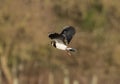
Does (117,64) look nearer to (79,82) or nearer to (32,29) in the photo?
(79,82)

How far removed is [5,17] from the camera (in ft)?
59.2

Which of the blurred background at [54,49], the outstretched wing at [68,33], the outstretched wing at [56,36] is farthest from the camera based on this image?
the blurred background at [54,49]

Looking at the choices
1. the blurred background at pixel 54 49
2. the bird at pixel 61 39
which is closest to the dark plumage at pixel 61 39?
the bird at pixel 61 39

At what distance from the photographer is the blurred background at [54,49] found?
17.9 meters

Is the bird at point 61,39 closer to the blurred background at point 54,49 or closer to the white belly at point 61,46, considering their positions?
the white belly at point 61,46

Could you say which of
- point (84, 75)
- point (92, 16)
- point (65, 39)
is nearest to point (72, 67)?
point (84, 75)

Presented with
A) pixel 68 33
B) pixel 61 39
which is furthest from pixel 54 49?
pixel 61 39

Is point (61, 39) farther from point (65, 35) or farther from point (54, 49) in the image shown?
point (54, 49)

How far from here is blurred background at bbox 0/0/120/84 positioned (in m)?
17.9

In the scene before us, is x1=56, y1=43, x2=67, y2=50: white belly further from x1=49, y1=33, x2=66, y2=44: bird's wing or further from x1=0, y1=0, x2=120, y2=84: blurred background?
x1=0, y1=0, x2=120, y2=84: blurred background

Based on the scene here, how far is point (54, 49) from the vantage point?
17.8 meters

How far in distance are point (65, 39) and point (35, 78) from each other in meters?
14.1

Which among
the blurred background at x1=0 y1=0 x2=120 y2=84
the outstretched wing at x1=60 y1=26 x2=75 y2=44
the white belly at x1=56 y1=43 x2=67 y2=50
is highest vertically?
the outstretched wing at x1=60 y1=26 x2=75 y2=44

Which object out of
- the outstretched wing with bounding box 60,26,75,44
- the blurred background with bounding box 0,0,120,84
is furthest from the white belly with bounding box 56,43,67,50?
the blurred background with bounding box 0,0,120,84
